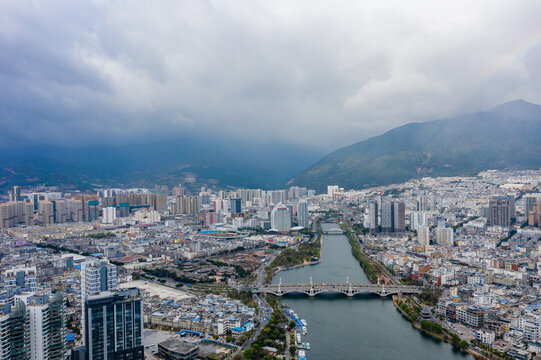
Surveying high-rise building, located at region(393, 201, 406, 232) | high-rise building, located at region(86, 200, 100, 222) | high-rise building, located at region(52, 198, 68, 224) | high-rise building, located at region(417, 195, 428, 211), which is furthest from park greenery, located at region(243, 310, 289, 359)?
high-rise building, located at region(86, 200, 100, 222)

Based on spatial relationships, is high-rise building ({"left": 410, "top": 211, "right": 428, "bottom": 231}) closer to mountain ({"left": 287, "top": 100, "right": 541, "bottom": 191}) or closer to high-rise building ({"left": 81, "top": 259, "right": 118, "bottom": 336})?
high-rise building ({"left": 81, "top": 259, "right": 118, "bottom": 336})

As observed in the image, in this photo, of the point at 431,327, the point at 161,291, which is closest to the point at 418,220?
the point at 431,327

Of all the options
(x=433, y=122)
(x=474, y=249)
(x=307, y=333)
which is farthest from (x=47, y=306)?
(x=433, y=122)

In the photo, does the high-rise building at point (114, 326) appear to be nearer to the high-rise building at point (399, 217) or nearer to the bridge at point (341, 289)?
the bridge at point (341, 289)

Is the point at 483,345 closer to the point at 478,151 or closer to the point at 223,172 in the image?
the point at 478,151

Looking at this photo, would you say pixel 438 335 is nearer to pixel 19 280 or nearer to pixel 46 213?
pixel 19 280
